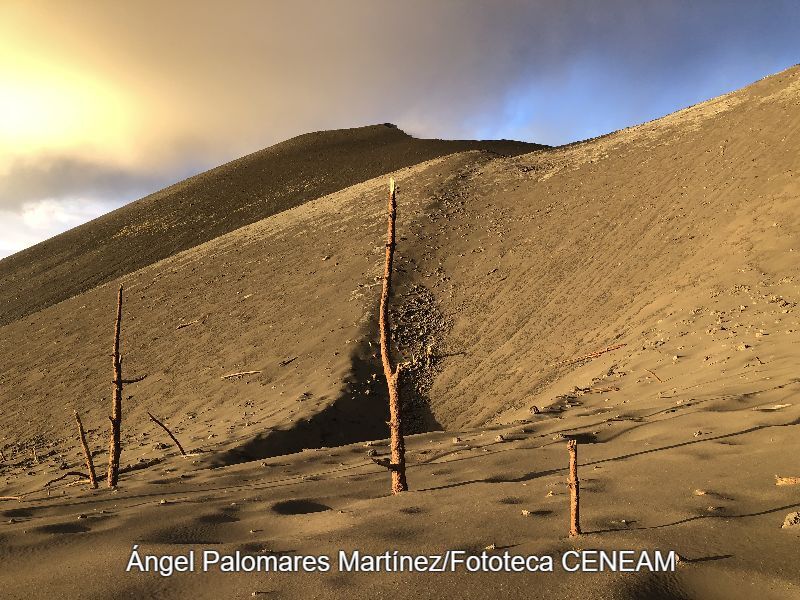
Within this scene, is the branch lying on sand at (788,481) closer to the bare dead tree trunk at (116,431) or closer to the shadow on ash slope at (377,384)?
the shadow on ash slope at (377,384)

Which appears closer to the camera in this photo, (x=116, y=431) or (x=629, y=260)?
(x=116, y=431)

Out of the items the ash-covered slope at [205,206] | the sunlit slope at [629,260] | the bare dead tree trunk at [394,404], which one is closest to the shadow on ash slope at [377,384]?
the sunlit slope at [629,260]

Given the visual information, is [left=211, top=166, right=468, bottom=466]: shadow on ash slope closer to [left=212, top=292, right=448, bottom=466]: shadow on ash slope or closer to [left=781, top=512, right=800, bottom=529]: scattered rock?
[left=212, top=292, right=448, bottom=466]: shadow on ash slope

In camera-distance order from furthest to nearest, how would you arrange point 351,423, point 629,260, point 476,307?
point 476,307 < point 629,260 < point 351,423

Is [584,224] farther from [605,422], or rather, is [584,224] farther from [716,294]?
[605,422]

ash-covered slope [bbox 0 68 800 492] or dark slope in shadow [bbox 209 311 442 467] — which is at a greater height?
ash-covered slope [bbox 0 68 800 492]

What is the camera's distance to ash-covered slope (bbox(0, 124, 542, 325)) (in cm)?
4566

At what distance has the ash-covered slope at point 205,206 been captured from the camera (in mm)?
45656

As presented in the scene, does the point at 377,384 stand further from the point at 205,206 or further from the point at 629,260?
the point at 205,206

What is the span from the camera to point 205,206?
190ft

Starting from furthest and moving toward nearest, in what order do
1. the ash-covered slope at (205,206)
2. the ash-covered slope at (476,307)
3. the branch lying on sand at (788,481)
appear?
1. the ash-covered slope at (205,206)
2. the ash-covered slope at (476,307)
3. the branch lying on sand at (788,481)

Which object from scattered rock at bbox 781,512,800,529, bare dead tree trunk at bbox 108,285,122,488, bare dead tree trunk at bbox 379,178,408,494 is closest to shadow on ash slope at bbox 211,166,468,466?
bare dead tree trunk at bbox 108,285,122,488

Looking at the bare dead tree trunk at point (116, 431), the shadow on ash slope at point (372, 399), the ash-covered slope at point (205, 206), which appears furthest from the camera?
the ash-covered slope at point (205, 206)

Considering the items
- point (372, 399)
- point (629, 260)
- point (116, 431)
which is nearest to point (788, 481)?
point (116, 431)
